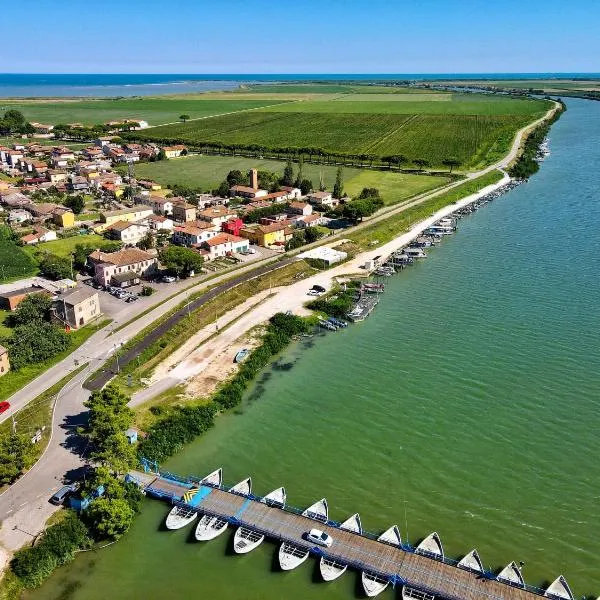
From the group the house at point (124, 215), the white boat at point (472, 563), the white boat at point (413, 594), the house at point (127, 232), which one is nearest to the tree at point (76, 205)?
the house at point (124, 215)

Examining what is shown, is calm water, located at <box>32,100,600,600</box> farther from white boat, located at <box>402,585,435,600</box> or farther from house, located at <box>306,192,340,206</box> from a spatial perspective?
house, located at <box>306,192,340,206</box>

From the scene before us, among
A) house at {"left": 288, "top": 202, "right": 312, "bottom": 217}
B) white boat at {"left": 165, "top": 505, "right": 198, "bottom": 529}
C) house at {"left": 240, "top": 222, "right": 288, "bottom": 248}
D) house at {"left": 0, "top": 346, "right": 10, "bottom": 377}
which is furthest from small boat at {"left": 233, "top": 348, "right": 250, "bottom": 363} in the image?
house at {"left": 288, "top": 202, "right": 312, "bottom": 217}

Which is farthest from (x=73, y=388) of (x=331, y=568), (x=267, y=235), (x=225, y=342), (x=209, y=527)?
(x=267, y=235)

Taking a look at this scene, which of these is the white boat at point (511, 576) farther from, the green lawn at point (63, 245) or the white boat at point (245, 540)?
the green lawn at point (63, 245)

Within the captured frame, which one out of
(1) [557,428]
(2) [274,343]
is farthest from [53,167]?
(1) [557,428]

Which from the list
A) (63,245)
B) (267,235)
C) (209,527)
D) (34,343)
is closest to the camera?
(209,527)

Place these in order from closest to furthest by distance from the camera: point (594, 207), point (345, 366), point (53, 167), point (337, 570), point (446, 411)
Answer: point (337, 570) < point (446, 411) < point (345, 366) < point (594, 207) < point (53, 167)

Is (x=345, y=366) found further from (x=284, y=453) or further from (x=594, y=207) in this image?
(x=594, y=207)

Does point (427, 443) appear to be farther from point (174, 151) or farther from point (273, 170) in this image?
point (174, 151)
